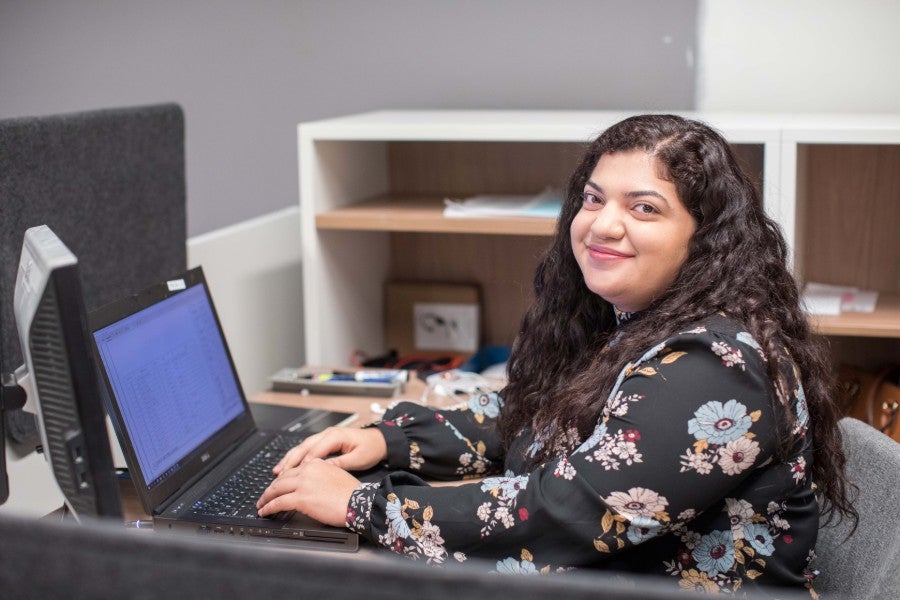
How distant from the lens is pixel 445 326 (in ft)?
7.16

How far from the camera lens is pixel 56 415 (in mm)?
689

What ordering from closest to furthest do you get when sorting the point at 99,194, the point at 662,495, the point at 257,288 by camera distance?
1. the point at 662,495
2. the point at 99,194
3. the point at 257,288

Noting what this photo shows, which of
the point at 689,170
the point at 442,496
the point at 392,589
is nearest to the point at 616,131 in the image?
the point at 689,170

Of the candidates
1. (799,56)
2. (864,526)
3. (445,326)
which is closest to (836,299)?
(799,56)

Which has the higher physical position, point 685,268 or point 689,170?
point 689,170

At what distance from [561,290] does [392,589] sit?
3.14 ft

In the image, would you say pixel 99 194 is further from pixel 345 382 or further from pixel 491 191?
pixel 491 191

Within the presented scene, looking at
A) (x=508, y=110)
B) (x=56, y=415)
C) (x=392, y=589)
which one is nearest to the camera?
(x=392, y=589)

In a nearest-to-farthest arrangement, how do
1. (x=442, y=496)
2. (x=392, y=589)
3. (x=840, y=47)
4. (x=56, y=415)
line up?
(x=392, y=589) < (x=56, y=415) < (x=442, y=496) < (x=840, y=47)

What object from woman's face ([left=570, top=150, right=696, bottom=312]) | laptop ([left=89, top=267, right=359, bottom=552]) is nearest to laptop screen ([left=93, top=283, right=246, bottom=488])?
laptop ([left=89, top=267, right=359, bottom=552])

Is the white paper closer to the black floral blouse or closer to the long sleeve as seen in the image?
the long sleeve

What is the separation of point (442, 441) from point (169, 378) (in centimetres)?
37

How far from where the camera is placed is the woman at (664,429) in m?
0.95

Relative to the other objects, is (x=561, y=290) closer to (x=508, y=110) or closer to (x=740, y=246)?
(x=740, y=246)
